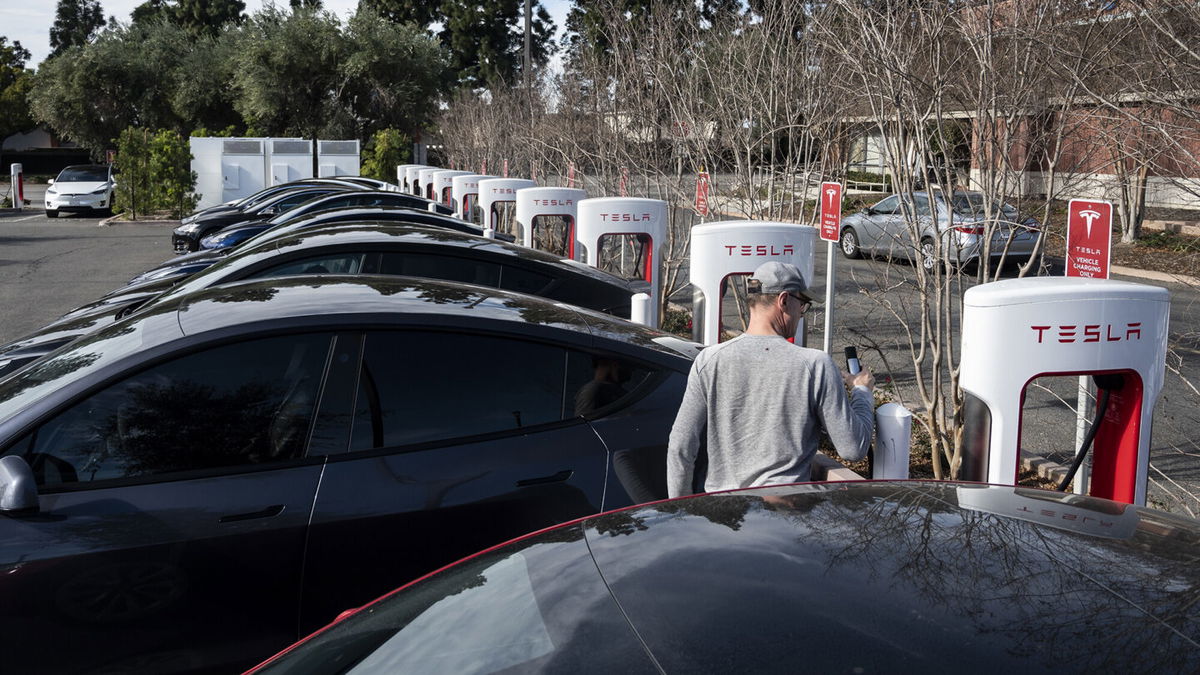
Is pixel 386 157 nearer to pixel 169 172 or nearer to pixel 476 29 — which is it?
pixel 169 172

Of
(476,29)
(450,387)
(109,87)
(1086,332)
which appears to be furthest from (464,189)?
(476,29)

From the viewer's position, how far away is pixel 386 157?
3484 centimetres

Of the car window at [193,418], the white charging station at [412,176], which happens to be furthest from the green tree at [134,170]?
the car window at [193,418]

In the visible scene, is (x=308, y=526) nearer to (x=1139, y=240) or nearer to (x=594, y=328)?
(x=594, y=328)

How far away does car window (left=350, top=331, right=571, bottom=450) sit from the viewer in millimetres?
3904

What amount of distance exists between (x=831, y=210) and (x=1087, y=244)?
2.76 meters

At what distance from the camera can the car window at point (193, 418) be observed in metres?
3.63

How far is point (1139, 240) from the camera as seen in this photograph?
21.9m

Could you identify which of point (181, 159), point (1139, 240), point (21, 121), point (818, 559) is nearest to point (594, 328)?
point (818, 559)

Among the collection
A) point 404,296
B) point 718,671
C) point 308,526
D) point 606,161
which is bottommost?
point 308,526

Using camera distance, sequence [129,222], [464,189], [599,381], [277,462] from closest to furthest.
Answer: [277,462] → [599,381] → [464,189] → [129,222]

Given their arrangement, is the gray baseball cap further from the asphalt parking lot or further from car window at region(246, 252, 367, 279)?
the asphalt parking lot

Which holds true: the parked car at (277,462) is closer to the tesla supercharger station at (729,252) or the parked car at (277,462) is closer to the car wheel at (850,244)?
the tesla supercharger station at (729,252)

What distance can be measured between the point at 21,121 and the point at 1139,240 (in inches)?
2529
